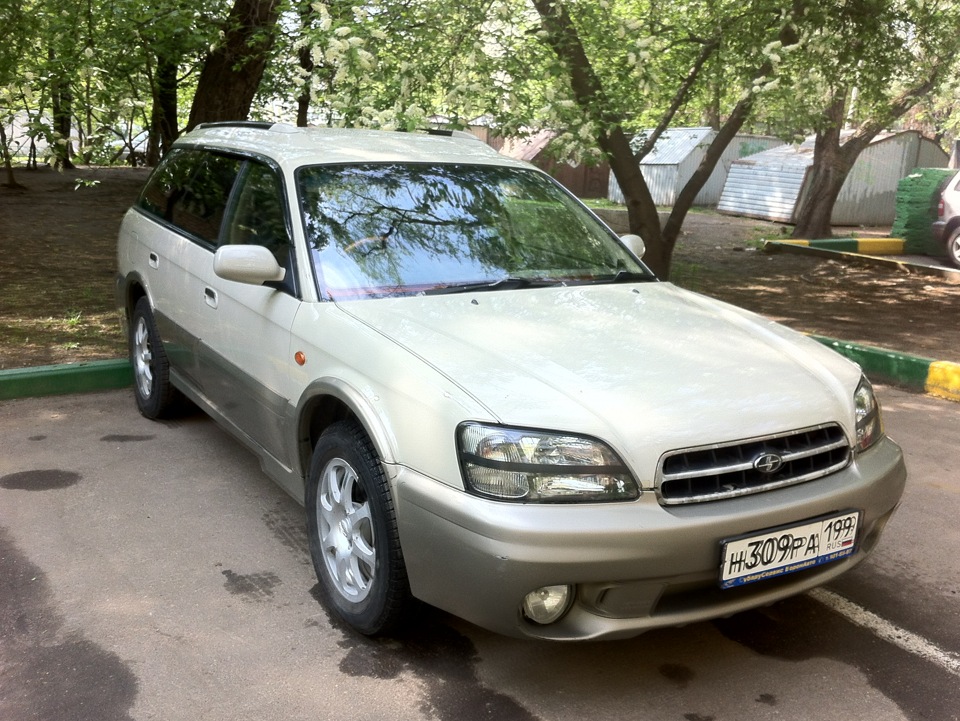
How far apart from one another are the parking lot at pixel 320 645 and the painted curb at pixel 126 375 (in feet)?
5.70

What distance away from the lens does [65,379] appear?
6203 mm

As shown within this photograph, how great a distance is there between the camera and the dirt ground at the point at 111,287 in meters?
7.51

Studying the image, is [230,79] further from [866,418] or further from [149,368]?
[866,418]

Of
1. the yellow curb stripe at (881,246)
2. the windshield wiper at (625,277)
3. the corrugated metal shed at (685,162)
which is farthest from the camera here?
the corrugated metal shed at (685,162)

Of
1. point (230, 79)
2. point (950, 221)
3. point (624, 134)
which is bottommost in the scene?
point (950, 221)

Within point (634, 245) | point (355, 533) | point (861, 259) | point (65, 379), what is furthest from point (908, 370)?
point (861, 259)

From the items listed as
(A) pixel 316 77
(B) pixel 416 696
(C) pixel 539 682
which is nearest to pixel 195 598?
(B) pixel 416 696

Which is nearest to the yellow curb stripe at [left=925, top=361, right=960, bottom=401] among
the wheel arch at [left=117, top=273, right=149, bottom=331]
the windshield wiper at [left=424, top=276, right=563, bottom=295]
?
the windshield wiper at [left=424, top=276, right=563, bottom=295]

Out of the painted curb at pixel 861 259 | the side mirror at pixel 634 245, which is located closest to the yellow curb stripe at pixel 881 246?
the painted curb at pixel 861 259

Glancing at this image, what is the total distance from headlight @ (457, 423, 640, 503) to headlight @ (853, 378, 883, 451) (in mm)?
974

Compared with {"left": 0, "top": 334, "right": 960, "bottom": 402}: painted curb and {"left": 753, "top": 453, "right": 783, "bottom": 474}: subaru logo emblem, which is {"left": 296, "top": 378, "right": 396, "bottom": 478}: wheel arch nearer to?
{"left": 753, "top": 453, "right": 783, "bottom": 474}: subaru logo emblem

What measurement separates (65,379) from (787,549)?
488cm

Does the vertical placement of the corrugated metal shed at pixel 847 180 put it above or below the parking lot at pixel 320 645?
above

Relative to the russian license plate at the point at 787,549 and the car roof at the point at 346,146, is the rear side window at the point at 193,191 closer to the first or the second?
the car roof at the point at 346,146
